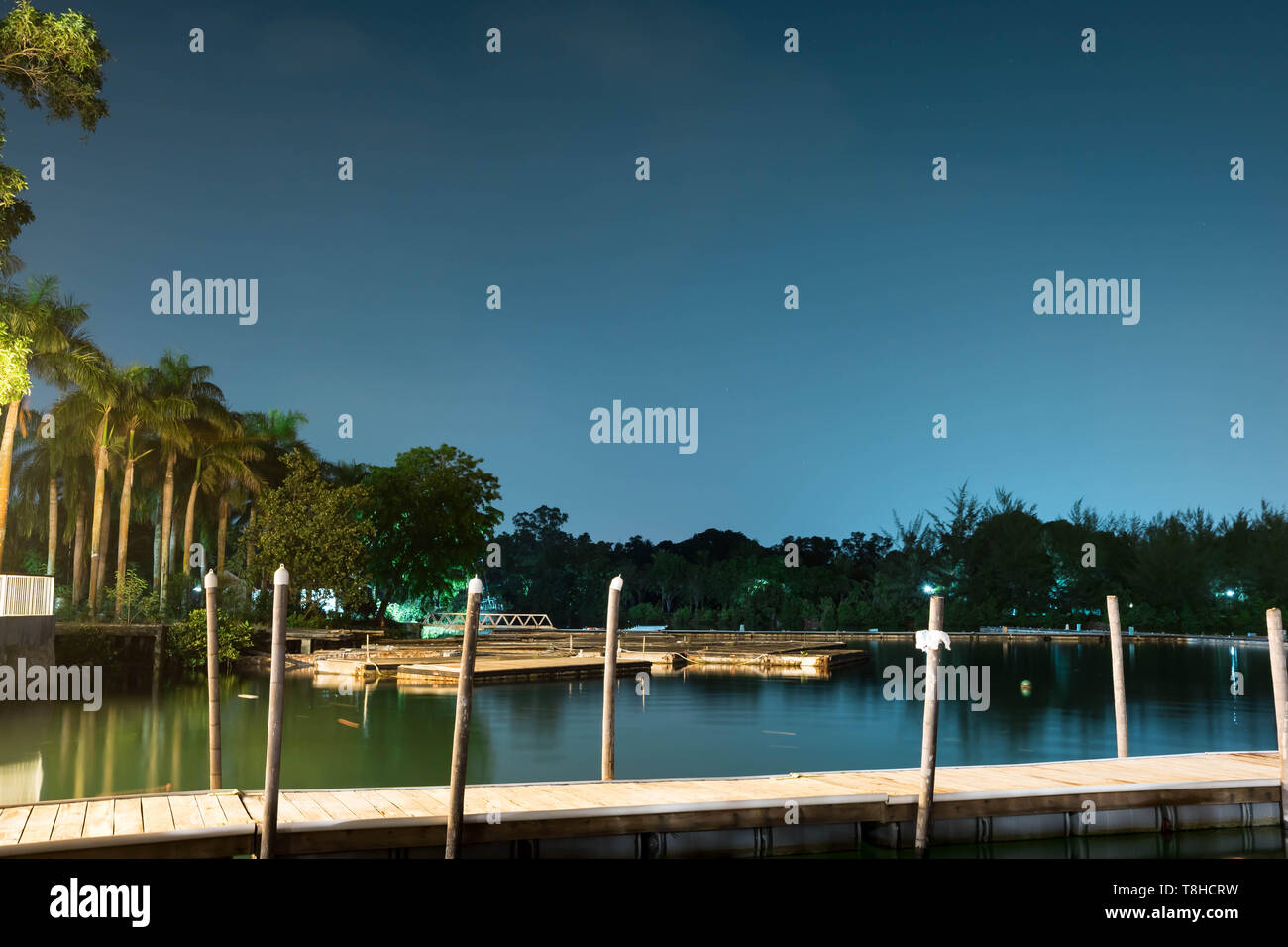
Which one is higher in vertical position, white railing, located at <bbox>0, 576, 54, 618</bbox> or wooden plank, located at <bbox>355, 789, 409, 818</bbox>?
white railing, located at <bbox>0, 576, 54, 618</bbox>

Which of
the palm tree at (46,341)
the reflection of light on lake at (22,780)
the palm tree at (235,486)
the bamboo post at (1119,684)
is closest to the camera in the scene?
the bamboo post at (1119,684)

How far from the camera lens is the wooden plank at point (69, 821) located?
8.80 meters

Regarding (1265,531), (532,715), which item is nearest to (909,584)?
(1265,531)

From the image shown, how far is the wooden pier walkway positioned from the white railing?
51.5 feet

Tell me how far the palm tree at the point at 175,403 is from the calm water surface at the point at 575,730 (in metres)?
10.4

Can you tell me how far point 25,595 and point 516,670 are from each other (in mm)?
14179

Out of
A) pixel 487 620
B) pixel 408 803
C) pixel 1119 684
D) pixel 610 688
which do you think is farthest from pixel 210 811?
pixel 487 620

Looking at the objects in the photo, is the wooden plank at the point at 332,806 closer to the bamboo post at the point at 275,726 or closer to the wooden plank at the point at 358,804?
the wooden plank at the point at 358,804

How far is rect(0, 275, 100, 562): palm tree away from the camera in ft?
93.7

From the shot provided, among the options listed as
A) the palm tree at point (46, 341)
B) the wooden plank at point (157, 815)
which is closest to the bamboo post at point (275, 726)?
the wooden plank at point (157, 815)

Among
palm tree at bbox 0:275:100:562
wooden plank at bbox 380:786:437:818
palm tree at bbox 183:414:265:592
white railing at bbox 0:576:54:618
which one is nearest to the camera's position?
wooden plank at bbox 380:786:437:818

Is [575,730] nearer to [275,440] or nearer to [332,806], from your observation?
[332,806]

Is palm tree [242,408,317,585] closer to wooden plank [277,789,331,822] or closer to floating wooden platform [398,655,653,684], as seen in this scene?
floating wooden platform [398,655,653,684]

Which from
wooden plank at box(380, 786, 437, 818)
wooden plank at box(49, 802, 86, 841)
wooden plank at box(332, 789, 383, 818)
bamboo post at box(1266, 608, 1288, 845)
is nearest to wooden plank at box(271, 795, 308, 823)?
wooden plank at box(332, 789, 383, 818)
